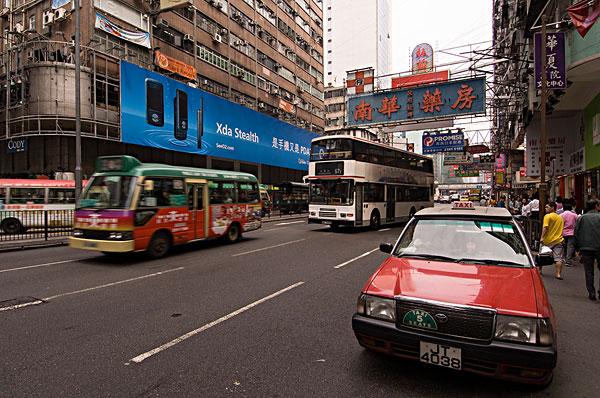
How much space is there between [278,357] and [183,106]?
2495 cm

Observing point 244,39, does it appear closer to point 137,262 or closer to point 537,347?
point 137,262

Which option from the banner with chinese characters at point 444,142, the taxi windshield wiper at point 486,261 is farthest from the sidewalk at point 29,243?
the banner with chinese characters at point 444,142

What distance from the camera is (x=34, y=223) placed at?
14.9m

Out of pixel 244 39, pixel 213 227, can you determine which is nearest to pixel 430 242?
pixel 213 227

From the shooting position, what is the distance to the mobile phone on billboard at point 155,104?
23.0 metres

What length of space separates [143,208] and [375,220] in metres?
11.8

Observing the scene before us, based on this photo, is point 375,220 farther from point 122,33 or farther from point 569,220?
point 122,33

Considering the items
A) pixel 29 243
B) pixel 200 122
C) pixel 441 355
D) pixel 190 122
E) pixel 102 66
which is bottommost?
pixel 29 243

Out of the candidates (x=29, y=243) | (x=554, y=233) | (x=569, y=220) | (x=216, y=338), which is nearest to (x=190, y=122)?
(x=29, y=243)

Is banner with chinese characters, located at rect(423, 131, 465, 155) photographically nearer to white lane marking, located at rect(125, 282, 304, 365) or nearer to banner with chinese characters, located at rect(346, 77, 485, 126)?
banner with chinese characters, located at rect(346, 77, 485, 126)

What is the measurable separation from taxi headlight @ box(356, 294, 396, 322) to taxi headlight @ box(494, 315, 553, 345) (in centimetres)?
83

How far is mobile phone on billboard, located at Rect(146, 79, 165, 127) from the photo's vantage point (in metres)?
23.0

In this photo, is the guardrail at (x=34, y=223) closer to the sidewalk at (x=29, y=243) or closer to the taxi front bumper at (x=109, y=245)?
the sidewalk at (x=29, y=243)

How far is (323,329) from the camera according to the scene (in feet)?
15.0
